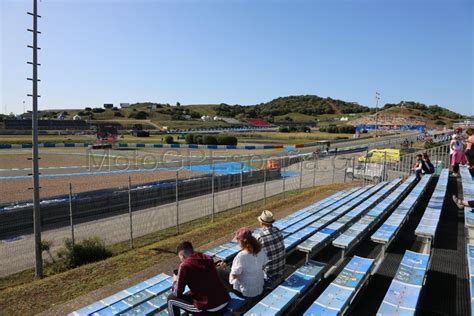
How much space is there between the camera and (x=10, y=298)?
21.4ft

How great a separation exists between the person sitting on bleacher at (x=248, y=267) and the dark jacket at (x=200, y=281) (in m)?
0.51

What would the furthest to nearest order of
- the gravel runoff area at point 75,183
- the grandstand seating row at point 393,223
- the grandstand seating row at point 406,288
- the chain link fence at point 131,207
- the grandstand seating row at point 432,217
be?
the gravel runoff area at point 75,183
the chain link fence at point 131,207
the grandstand seating row at point 393,223
the grandstand seating row at point 432,217
the grandstand seating row at point 406,288

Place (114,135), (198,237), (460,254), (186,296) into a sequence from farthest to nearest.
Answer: (114,135) < (198,237) < (460,254) < (186,296)

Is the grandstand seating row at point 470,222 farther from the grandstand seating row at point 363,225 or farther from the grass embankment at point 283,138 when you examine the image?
the grass embankment at point 283,138

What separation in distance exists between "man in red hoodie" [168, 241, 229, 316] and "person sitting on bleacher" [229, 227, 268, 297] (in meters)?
0.45

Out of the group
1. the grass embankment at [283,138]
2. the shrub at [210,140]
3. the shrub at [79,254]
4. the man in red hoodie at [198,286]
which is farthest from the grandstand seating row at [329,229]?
the grass embankment at [283,138]

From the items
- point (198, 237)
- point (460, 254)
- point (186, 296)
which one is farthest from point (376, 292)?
point (198, 237)

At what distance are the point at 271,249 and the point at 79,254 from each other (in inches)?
259

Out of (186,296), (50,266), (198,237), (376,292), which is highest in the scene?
(186,296)

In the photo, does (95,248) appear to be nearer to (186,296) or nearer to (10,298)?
(10,298)

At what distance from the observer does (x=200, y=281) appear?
12.4ft

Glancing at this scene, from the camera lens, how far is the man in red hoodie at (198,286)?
12.4 feet

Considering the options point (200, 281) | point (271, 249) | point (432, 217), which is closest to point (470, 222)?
point (432, 217)

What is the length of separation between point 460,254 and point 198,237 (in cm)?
644
